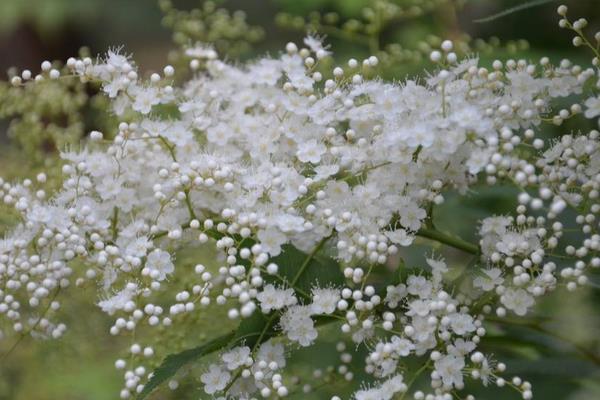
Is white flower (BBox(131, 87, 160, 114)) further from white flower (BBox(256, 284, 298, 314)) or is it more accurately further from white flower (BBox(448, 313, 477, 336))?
white flower (BBox(448, 313, 477, 336))

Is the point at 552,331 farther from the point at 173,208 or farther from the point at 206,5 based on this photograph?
the point at 206,5

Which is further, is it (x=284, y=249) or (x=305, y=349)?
(x=305, y=349)

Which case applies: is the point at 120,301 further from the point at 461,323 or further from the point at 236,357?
the point at 461,323

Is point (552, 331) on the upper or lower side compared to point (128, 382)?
lower

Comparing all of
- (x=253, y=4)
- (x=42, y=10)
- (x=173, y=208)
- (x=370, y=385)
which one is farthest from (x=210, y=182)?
(x=253, y=4)

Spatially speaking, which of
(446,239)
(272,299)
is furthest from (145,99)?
(446,239)

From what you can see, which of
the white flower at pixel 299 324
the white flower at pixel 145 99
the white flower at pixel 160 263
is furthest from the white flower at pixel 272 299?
the white flower at pixel 145 99

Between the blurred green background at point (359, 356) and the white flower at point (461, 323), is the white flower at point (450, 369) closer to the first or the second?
the white flower at point (461, 323)
